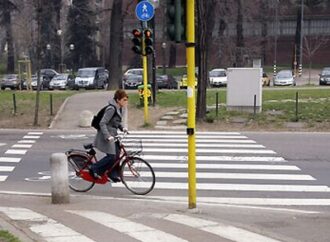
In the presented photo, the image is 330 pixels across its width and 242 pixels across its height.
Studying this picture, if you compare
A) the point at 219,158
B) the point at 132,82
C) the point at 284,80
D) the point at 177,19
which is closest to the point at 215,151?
the point at 219,158

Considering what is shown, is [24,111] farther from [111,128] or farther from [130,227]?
[130,227]

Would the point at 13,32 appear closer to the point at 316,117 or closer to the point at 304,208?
the point at 316,117

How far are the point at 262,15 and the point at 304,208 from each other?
220 feet

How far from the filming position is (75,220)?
7988mm

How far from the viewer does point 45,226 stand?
7.59 metres

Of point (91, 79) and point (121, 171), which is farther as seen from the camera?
point (91, 79)

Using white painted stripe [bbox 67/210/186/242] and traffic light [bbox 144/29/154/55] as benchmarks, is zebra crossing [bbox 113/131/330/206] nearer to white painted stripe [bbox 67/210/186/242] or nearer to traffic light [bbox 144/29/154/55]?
white painted stripe [bbox 67/210/186/242]

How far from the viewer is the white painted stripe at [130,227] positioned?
22.7 ft

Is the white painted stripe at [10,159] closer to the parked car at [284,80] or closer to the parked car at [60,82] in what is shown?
the parked car at [60,82]

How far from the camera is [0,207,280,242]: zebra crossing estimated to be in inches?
273

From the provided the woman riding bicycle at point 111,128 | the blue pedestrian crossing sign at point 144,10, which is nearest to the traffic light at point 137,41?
the blue pedestrian crossing sign at point 144,10

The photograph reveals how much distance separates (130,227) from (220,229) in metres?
1.09

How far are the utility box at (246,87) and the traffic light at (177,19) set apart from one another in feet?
50.4

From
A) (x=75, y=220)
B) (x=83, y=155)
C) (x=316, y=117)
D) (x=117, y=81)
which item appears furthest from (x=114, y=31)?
(x=75, y=220)
